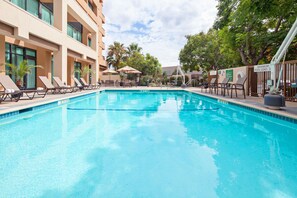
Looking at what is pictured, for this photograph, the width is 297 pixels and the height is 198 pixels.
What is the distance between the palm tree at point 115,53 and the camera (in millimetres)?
42531

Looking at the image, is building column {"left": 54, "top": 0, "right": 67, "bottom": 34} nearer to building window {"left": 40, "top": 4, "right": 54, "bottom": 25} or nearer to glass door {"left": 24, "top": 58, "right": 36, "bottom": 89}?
building window {"left": 40, "top": 4, "right": 54, "bottom": 25}

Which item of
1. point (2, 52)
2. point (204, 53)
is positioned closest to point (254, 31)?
point (204, 53)

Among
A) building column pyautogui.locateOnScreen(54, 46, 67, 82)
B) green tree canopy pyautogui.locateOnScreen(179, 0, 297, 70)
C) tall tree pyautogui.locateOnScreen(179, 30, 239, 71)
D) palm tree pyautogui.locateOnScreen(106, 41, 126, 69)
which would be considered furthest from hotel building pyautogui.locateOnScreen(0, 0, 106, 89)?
palm tree pyautogui.locateOnScreen(106, 41, 126, 69)

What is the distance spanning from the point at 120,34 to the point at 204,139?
35.2m

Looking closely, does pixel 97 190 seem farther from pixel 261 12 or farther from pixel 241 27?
pixel 241 27

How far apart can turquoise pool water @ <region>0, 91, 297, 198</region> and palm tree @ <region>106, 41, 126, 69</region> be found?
123 ft

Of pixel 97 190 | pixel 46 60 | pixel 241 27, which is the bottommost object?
pixel 97 190

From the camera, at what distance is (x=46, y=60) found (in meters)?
16.1

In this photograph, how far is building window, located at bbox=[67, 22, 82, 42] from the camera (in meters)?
19.4

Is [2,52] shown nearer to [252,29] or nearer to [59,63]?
[59,63]

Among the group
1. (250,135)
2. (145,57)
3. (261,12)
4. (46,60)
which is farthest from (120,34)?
(250,135)

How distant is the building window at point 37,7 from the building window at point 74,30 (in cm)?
310

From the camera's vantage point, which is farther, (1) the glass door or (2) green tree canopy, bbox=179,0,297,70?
(1) the glass door

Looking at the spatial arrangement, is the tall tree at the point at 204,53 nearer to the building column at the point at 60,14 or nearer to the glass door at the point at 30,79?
the building column at the point at 60,14
